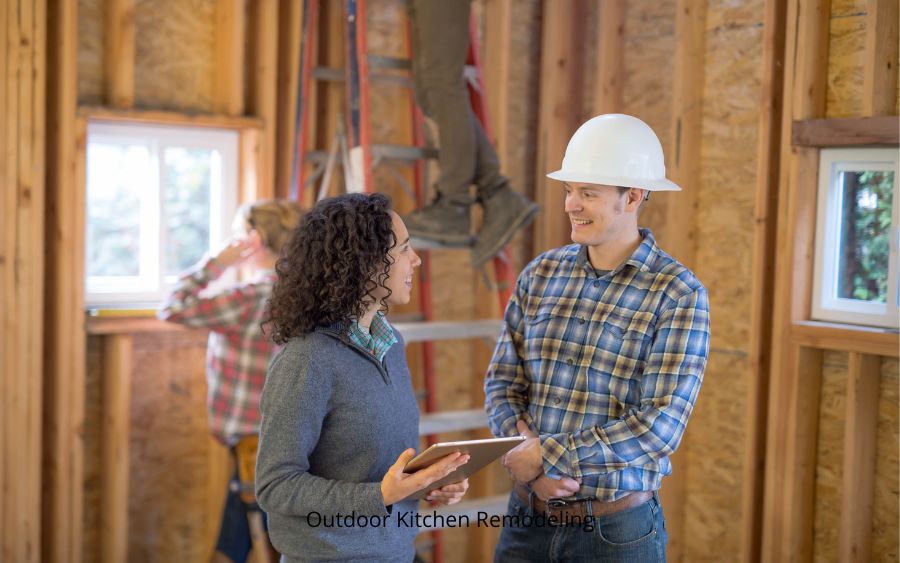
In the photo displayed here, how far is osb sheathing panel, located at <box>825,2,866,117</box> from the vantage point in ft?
9.80

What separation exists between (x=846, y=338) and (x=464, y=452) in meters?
1.76

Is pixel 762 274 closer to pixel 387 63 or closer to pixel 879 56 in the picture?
pixel 879 56

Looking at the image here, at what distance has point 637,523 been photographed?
2076mm

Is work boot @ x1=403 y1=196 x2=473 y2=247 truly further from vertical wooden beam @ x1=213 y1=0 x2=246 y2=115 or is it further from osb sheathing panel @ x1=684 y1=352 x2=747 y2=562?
osb sheathing panel @ x1=684 y1=352 x2=747 y2=562

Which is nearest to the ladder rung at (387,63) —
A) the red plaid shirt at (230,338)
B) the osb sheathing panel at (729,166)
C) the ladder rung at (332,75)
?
the ladder rung at (332,75)

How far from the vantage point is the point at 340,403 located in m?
1.79

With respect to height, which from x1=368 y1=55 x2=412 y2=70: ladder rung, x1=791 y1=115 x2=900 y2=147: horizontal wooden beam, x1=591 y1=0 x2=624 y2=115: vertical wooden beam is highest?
x1=591 y1=0 x2=624 y2=115: vertical wooden beam

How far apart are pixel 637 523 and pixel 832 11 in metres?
1.96

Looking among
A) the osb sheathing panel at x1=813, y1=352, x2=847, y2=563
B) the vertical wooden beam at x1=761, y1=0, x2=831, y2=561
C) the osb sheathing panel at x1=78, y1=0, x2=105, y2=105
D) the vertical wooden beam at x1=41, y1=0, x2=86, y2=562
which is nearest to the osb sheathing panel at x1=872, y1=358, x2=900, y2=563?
the osb sheathing panel at x1=813, y1=352, x2=847, y2=563

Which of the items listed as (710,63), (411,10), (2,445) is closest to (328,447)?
(411,10)

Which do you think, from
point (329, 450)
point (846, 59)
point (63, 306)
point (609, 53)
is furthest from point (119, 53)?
point (846, 59)

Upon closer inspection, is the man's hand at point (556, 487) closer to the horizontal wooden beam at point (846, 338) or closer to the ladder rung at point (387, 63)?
the horizontal wooden beam at point (846, 338)

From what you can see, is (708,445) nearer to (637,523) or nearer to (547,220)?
(547,220)

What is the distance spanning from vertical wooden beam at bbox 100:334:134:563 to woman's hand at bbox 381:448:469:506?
2043mm
